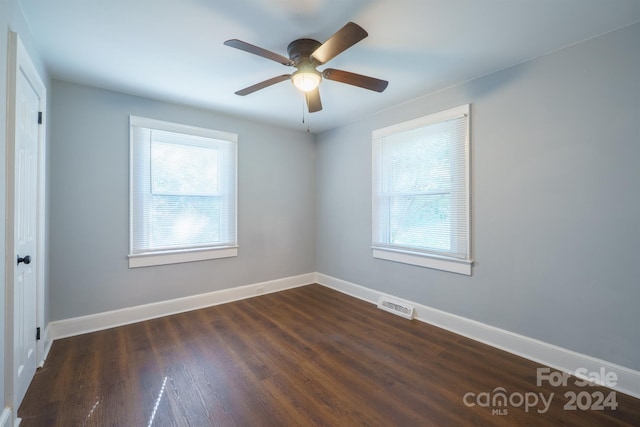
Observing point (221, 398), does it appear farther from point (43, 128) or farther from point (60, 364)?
point (43, 128)

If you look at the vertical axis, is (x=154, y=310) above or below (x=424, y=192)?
below

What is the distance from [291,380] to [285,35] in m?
2.62

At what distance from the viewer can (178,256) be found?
3268 mm

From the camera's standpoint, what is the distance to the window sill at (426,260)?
2713 mm

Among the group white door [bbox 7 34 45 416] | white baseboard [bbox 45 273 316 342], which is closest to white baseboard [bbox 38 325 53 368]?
white baseboard [bbox 45 273 316 342]

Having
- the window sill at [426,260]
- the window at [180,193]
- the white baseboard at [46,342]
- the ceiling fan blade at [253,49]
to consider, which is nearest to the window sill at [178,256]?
the window at [180,193]

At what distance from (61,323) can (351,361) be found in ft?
9.46

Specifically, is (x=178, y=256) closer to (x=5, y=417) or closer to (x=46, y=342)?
(x=46, y=342)

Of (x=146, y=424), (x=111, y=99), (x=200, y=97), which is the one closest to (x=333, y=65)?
(x=200, y=97)

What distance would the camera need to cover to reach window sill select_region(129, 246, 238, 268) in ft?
9.89

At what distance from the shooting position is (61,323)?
2.62 meters

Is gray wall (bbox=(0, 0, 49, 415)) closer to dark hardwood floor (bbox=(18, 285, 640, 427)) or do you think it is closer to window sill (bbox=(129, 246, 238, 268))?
dark hardwood floor (bbox=(18, 285, 640, 427))

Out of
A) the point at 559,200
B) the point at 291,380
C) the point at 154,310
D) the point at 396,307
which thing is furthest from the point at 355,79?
the point at 154,310

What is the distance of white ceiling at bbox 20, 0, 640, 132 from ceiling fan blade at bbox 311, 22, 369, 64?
0.24m
